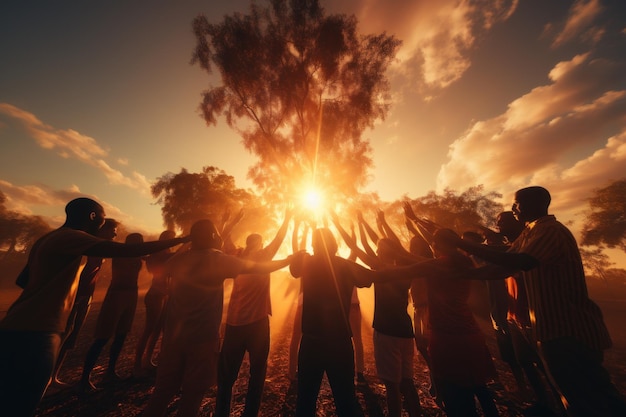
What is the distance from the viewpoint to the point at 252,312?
12.0 ft

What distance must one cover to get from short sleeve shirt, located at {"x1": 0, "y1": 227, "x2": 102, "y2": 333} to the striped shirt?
4.66 metres

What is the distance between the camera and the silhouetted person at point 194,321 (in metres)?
2.58

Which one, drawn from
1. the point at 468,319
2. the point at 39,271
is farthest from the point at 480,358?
the point at 39,271

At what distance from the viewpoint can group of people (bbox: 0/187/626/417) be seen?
214 cm

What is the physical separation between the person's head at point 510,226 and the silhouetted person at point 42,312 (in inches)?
239

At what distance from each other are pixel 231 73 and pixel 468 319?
707 inches

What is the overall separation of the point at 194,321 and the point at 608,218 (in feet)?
167

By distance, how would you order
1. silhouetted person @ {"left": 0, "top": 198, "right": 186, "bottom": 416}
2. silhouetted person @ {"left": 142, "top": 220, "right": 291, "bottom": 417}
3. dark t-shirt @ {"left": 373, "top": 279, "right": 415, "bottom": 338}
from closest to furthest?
silhouetted person @ {"left": 0, "top": 198, "right": 186, "bottom": 416}
silhouetted person @ {"left": 142, "top": 220, "right": 291, "bottom": 417}
dark t-shirt @ {"left": 373, "top": 279, "right": 415, "bottom": 338}

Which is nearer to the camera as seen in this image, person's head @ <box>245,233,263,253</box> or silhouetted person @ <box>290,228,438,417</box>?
silhouetted person @ <box>290,228,438,417</box>

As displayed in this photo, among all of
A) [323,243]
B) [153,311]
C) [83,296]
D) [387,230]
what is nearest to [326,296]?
[323,243]

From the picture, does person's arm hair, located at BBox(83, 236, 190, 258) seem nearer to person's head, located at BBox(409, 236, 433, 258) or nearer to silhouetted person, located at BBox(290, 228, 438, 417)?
silhouetted person, located at BBox(290, 228, 438, 417)

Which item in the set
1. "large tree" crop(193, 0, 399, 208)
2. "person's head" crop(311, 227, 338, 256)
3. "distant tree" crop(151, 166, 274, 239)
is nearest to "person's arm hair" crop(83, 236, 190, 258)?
"person's head" crop(311, 227, 338, 256)

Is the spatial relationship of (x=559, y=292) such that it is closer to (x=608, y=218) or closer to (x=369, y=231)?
(x=369, y=231)

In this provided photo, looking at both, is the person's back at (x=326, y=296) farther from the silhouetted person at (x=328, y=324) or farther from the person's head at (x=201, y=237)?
the person's head at (x=201, y=237)
